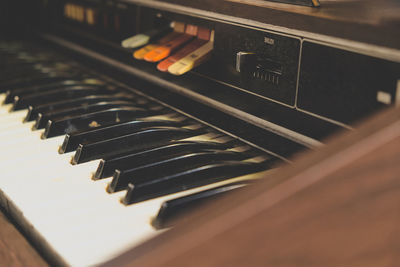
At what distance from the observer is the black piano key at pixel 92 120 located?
1.32 m

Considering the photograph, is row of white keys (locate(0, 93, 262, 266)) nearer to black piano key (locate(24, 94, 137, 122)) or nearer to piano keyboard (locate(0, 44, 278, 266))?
piano keyboard (locate(0, 44, 278, 266))

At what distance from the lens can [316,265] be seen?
0.64 metres

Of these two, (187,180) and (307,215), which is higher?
(307,215)

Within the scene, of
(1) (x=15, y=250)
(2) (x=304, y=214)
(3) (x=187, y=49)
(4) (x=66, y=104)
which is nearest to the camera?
(2) (x=304, y=214)

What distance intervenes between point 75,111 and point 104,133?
0.67 feet

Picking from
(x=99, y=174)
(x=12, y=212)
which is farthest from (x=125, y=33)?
(x=12, y=212)

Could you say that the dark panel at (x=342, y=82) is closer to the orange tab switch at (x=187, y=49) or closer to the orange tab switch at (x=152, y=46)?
the orange tab switch at (x=187, y=49)

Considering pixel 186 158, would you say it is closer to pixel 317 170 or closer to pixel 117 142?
pixel 117 142

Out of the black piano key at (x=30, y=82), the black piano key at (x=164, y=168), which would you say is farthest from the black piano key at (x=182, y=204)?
the black piano key at (x=30, y=82)

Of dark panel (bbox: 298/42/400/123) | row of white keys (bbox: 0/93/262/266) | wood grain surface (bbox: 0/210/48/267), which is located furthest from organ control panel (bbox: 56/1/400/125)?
wood grain surface (bbox: 0/210/48/267)

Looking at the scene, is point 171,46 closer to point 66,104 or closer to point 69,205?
point 66,104

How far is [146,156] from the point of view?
1.10m

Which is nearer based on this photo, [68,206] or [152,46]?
[68,206]

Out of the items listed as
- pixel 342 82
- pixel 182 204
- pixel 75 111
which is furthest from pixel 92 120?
pixel 342 82
